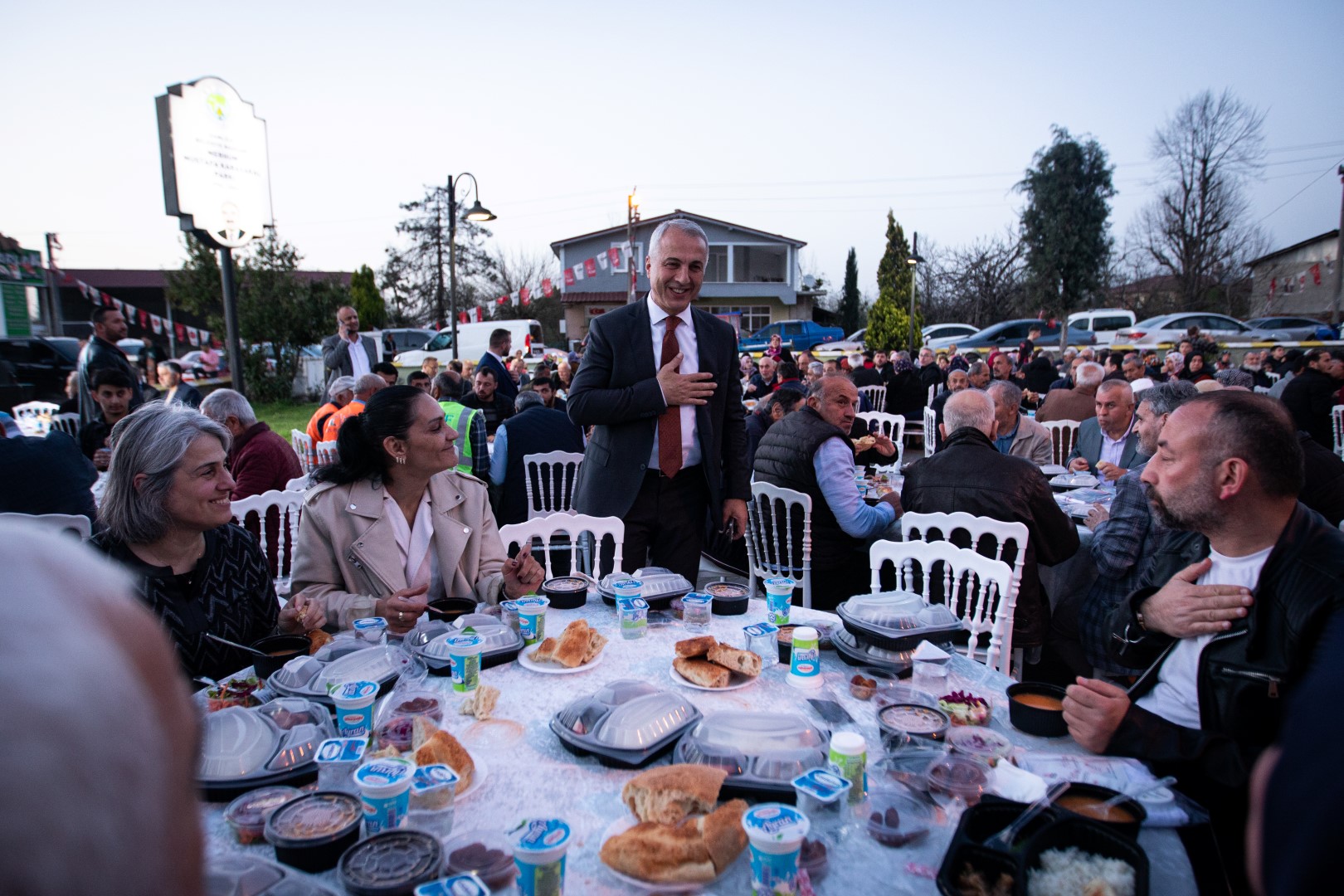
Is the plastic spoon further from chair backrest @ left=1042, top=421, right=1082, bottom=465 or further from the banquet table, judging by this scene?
chair backrest @ left=1042, top=421, right=1082, bottom=465

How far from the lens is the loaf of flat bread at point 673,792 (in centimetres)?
142

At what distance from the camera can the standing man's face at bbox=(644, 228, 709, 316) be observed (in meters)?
3.45

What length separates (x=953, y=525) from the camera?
11.2ft

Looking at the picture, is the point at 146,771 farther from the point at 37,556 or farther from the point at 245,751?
the point at 245,751

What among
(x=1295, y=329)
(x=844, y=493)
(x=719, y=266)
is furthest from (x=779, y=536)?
(x=719, y=266)

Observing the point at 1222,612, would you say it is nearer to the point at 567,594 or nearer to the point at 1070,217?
the point at 567,594

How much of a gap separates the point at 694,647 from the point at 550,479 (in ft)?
14.1

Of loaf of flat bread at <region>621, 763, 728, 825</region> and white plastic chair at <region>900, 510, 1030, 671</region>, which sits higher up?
white plastic chair at <region>900, 510, 1030, 671</region>

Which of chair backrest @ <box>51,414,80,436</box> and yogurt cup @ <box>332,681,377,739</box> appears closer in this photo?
yogurt cup @ <box>332,681,377,739</box>

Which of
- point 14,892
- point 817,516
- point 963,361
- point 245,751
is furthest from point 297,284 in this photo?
point 14,892

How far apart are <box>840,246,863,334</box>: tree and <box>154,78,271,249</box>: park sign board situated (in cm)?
4122

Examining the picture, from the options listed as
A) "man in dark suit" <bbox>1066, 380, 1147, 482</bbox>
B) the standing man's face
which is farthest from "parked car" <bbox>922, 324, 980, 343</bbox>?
the standing man's face

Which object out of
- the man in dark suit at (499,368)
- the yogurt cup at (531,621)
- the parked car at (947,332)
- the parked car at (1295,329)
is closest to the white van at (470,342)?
the man in dark suit at (499,368)

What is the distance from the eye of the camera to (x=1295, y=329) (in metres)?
23.5
